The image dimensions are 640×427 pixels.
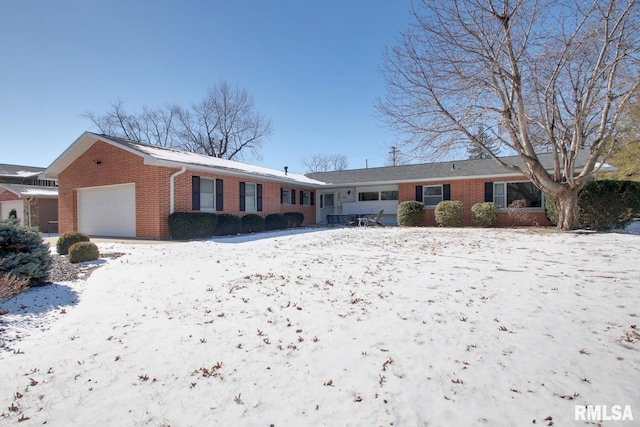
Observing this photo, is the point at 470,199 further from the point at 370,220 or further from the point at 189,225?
the point at 189,225

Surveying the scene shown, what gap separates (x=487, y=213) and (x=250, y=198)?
11.3m

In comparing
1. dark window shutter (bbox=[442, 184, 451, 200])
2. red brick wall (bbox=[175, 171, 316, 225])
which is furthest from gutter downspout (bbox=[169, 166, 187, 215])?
dark window shutter (bbox=[442, 184, 451, 200])

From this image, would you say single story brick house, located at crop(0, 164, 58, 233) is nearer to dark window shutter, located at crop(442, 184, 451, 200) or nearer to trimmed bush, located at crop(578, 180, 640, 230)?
dark window shutter, located at crop(442, 184, 451, 200)

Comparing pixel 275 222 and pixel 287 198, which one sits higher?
pixel 287 198

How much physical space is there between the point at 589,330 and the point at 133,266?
25.0 feet

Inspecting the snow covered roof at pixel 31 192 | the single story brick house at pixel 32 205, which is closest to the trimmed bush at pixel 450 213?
the single story brick house at pixel 32 205

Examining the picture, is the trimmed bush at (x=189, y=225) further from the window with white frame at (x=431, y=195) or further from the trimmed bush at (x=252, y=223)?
the window with white frame at (x=431, y=195)

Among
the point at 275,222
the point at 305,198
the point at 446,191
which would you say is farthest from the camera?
the point at 305,198

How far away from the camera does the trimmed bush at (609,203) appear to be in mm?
11523

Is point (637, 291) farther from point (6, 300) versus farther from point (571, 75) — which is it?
point (571, 75)

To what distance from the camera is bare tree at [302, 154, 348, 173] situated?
175 ft

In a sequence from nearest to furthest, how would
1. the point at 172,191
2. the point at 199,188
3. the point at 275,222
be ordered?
the point at 172,191
the point at 199,188
the point at 275,222

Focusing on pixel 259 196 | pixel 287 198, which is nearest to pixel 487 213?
pixel 287 198

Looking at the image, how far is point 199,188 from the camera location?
13055mm
